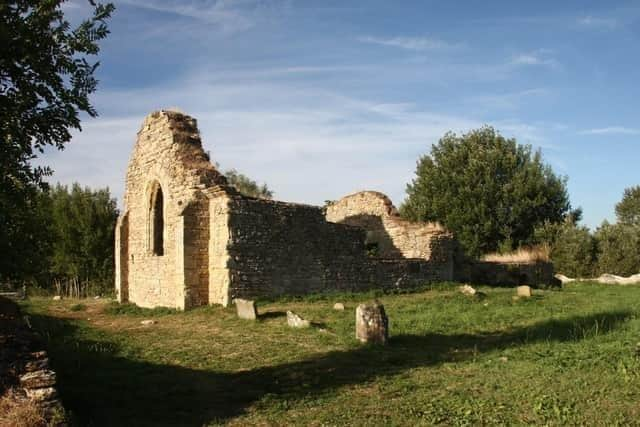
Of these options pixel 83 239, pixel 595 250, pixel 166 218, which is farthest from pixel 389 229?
pixel 83 239

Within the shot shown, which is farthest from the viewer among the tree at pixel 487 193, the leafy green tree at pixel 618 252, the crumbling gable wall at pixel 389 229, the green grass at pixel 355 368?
the tree at pixel 487 193

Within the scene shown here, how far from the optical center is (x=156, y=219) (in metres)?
18.0

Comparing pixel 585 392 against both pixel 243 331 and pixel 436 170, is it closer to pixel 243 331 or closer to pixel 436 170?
pixel 243 331

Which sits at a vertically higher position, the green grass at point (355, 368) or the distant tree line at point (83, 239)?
the distant tree line at point (83, 239)

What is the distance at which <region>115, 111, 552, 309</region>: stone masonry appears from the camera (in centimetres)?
1530

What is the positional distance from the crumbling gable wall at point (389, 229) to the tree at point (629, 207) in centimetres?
4125

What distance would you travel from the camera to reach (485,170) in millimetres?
34688

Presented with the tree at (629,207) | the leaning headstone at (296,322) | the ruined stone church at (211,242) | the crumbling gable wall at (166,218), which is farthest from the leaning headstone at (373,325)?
the tree at (629,207)

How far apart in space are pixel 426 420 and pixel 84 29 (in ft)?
19.9

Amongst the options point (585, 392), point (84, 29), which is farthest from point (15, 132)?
point (585, 392)

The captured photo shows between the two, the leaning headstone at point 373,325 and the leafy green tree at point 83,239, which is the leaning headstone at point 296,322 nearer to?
the leaning headstone at point 373,325

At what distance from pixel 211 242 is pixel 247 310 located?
10.5 ft

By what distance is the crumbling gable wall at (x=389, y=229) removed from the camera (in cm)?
2067

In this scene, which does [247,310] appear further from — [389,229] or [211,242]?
[389,229]
